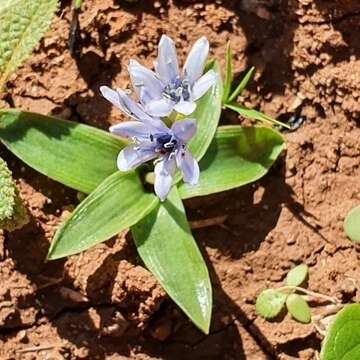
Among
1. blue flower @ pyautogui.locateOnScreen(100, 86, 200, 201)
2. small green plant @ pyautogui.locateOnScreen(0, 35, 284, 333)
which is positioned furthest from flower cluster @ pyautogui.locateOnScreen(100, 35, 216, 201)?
small green plant @ pyautogui.locateOnScreen(0, 35, 284, 333)

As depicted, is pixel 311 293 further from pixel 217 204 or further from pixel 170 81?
pixel 170 81

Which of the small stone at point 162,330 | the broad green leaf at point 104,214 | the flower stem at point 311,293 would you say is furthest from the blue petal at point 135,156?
the flower stem at point 311,293

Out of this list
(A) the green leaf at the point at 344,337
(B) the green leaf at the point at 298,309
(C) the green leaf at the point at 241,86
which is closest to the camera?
(A) the green leaf at the point at 344,337

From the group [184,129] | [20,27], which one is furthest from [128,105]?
[20,27]

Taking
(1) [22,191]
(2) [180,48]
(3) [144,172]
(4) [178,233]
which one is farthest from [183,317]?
(2) [180,48]

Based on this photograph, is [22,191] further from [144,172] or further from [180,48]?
[180,48]

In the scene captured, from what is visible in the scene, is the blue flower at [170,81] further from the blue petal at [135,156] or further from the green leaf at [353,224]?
the green leaf at [353,224]
